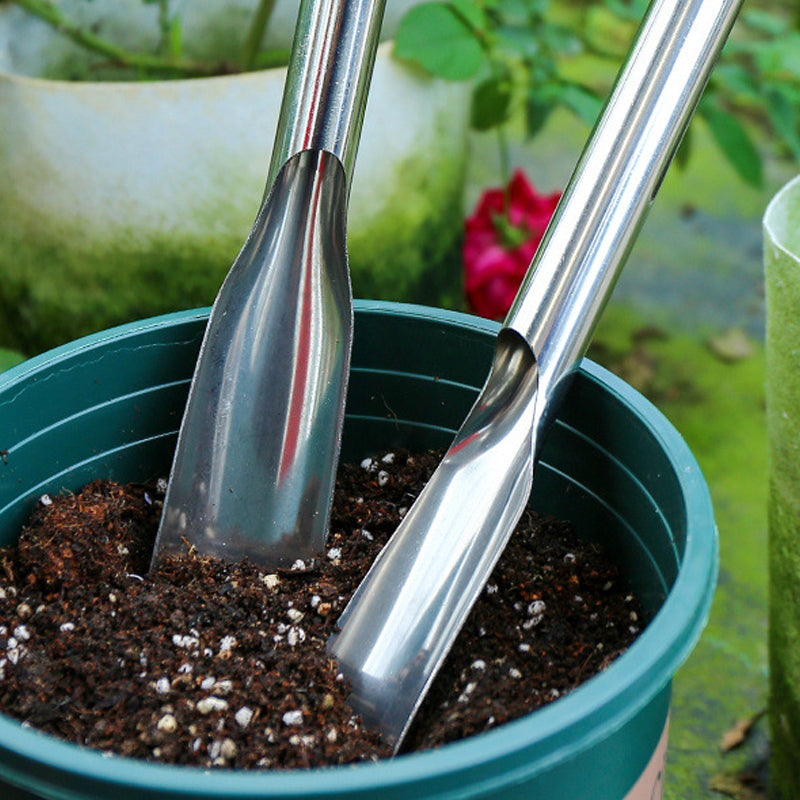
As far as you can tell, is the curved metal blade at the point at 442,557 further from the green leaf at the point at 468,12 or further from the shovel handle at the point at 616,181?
the green leaf at the point at 468,12

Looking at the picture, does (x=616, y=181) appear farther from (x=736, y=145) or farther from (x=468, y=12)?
(x=736, y=145)

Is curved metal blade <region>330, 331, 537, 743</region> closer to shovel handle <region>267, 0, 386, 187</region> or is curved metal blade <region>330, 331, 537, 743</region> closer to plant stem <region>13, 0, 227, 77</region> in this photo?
shovel handle <region>267, 0, 386, 187</region>

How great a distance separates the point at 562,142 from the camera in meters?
1.86

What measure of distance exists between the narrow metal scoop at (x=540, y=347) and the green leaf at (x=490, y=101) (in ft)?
1.85

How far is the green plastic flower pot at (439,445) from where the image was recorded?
0.40m

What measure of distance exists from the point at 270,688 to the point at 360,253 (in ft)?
1.85

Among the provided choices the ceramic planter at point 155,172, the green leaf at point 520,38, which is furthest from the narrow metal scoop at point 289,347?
the green leaf at point 520,38

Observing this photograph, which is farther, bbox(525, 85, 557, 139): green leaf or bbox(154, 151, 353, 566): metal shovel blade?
bbox(525, 85, 557, 139): green leaf

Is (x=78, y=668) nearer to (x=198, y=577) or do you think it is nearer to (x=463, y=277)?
(x=198, y=577)

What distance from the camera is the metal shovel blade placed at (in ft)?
2.27

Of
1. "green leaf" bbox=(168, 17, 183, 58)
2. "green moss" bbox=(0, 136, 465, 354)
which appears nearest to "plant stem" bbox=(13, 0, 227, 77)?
"green leaf" bbox=(168, 17, 183, 58)

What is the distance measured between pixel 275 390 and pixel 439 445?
0.14 m

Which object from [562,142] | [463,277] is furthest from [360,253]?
[562,142]

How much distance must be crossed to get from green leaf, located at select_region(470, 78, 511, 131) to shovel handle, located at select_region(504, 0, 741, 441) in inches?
22.1
